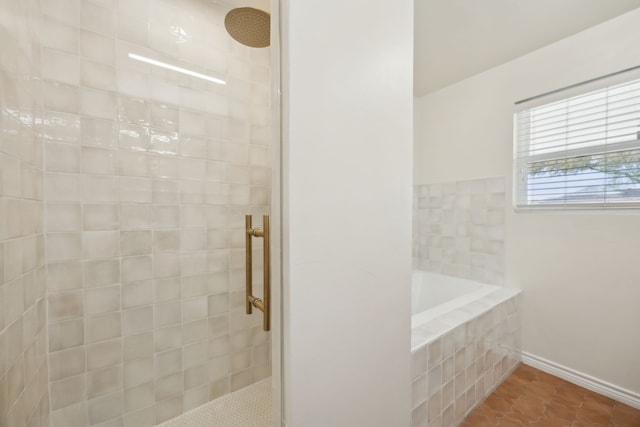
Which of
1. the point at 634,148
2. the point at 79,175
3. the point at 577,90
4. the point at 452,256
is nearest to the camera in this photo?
the point at 79,175

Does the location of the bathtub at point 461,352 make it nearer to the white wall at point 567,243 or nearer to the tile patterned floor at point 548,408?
→ the tile patterned floor at point 548,408

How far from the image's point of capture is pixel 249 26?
131 cm

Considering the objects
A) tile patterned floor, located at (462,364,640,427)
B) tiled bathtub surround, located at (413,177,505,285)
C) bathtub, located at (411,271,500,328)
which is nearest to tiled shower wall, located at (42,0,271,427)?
tile patterned floor, located at (462,364,640,427)

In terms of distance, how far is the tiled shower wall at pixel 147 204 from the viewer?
1.08 metres

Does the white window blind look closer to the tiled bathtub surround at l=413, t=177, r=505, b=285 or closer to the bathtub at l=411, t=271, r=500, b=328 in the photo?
the tiled bathtub surround at l=413, t=177, r=505, b=285

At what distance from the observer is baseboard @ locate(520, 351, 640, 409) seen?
147 centimetres

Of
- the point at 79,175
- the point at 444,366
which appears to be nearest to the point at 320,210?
the point at 444,366

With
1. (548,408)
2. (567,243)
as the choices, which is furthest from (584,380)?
(567,243)

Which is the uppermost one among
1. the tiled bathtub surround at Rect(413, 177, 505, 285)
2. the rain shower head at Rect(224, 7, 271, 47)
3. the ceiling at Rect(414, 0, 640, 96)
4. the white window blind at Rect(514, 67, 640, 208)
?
the ceiling at Rect(414, 0, 640, 96)

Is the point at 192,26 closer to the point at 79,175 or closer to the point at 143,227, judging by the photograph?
the point at 79,175

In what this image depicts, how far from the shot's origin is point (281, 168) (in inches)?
26.3

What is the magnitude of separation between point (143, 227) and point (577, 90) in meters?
2.79

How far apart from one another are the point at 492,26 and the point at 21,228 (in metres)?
2.55

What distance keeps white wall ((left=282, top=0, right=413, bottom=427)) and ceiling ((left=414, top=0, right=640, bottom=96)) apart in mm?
930
